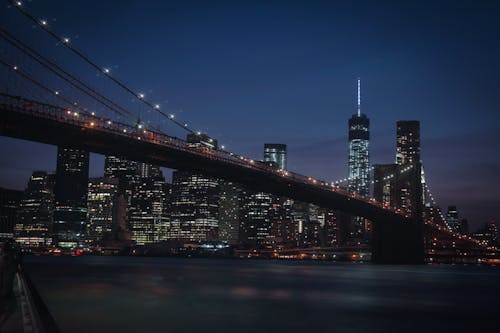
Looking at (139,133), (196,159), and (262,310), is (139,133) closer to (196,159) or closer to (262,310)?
(196,159)

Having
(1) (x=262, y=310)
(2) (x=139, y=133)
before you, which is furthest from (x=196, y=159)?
(1) (x=262, y=310)

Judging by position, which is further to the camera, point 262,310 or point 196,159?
point 196,159

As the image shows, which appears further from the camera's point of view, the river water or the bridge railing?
the bridge railing

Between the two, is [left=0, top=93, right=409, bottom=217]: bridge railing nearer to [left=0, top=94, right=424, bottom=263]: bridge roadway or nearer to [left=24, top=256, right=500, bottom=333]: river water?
[left=0, top=94, right=424, bottom=263]: bridge roadway

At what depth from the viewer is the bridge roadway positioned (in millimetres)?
47625

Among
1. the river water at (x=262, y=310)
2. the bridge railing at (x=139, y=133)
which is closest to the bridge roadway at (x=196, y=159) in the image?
the bridge railing at (x=139, y=133)

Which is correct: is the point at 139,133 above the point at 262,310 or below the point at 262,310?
above

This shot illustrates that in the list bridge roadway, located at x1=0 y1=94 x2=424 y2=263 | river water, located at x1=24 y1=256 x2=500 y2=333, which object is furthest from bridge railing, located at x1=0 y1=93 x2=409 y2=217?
river water, located at x1=24 y1=256 x2=500 y2=333

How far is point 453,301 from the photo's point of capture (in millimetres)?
29594

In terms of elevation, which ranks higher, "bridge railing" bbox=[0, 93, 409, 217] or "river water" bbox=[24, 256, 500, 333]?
"bridge railing" bbox=[0, 93, 409, 217]

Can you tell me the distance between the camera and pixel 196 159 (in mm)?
61375

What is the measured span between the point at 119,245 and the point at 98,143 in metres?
125

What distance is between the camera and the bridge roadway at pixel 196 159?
156ft

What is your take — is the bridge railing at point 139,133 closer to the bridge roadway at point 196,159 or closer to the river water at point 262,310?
the bridge roadway at point 196,159
